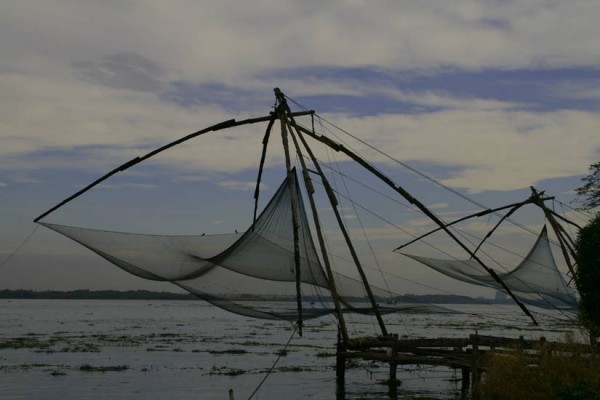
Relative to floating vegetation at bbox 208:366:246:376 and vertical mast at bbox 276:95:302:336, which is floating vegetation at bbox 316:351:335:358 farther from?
vertical mast at bbox 276:95:302:336

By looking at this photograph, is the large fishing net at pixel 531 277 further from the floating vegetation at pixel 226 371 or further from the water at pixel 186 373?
the floating vegetation at pixel 226 371

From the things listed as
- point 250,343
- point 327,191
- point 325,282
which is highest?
point 327,191

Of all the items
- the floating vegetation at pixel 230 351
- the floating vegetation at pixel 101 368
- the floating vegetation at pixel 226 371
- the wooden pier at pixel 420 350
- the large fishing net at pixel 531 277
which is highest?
the large fishing net at pixel 531 277

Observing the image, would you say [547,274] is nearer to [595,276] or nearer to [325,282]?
[595,276]

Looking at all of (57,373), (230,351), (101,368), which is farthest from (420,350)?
(230,351)

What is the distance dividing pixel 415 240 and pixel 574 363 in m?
8.90

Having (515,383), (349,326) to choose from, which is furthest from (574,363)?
(349,326)

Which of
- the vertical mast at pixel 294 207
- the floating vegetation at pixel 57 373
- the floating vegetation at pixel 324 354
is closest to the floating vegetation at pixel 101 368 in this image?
the floating vegetation at pixel 57 373

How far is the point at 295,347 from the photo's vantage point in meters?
35.8

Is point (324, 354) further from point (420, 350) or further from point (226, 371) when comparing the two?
point (420, 350)

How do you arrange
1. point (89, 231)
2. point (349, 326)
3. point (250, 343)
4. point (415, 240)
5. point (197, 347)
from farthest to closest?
point (349, 326) < point (250, 343) < point (197, 347) < point (415, 240) < point (89, 231)

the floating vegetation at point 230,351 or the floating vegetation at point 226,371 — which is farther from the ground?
the floating vegetation at point 226,371

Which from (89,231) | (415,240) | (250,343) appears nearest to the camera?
(89,231)

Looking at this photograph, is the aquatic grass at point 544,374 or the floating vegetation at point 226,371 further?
the floating vegetation at point 226,371
